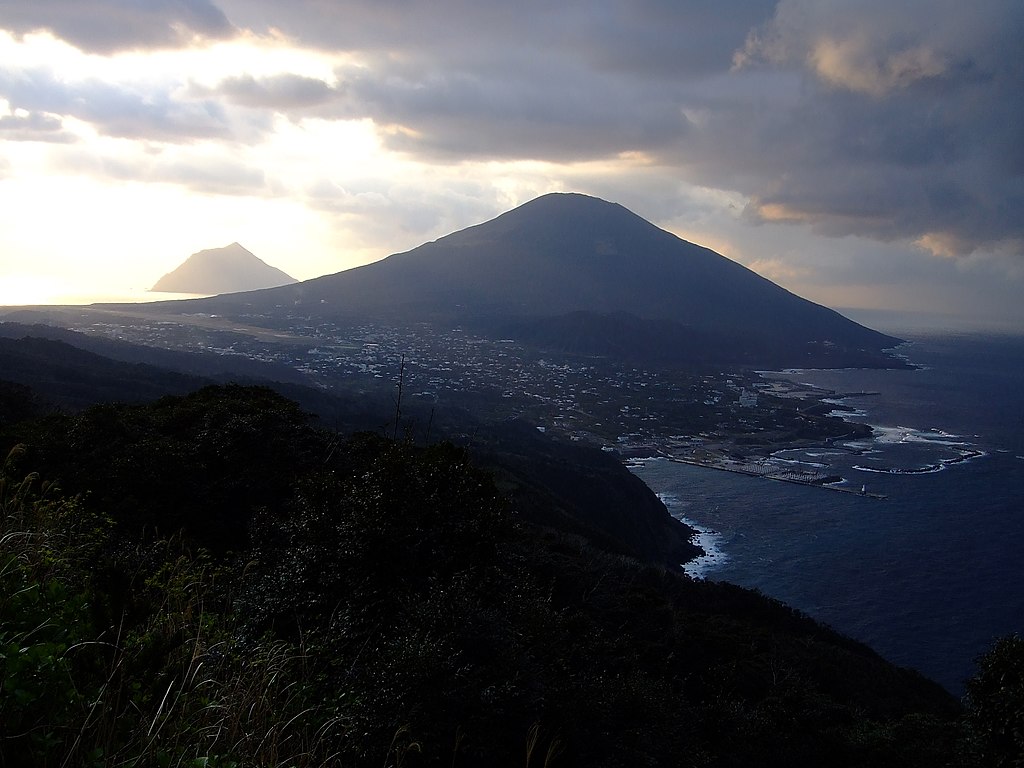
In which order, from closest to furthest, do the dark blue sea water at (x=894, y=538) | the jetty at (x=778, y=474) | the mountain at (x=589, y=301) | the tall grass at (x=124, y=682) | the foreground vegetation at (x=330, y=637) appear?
the tall grass at (x=124, y=682), the foreground vegetation at (x=330, y=637), the dark blue sea water at (x=894, y=538), the jetty at (x=778, y=474), the mountain at (x=589, y=301)

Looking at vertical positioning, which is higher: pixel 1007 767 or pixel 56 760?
pixel 56 760

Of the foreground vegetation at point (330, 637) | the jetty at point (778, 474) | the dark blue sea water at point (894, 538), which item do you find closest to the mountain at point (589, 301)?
the dark blue sea water at point (894, 538)

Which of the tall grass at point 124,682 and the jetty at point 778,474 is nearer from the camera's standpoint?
the tall grass at point 124,682

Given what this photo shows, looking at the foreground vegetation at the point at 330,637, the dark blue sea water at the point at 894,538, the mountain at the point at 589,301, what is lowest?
the dark blue sea water at the point at 894,538

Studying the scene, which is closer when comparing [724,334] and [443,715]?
[443,715]

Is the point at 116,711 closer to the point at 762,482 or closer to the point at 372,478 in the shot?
the point at 372,478

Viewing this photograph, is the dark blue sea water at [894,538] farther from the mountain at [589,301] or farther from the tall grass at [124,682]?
the mountain at [589,301]

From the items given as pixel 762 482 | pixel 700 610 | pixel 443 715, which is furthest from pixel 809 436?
pixel 443 715
